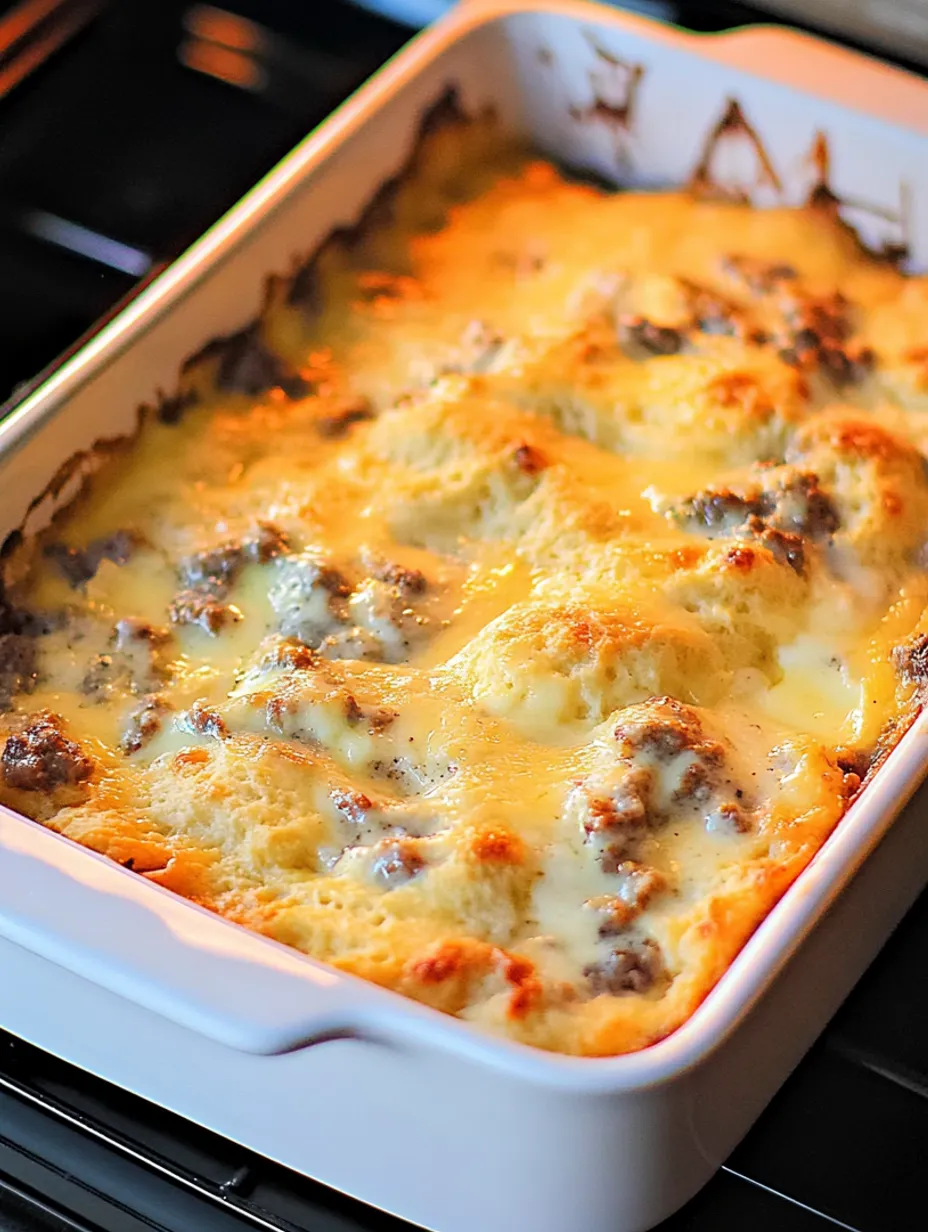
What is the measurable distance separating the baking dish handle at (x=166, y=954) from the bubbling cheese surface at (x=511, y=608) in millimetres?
105

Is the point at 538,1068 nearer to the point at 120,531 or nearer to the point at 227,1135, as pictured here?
the point at 227,1135

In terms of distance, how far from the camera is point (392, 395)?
1.56 metres

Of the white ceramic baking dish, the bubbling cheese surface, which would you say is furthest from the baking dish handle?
the bubbling cheese surface

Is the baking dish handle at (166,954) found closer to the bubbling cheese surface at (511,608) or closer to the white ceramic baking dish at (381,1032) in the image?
the white ceramic baking dish at (381,1032)

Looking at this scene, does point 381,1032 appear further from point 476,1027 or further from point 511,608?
point 511,608

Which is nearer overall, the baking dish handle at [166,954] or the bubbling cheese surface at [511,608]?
the baking dish handle at [166,954]

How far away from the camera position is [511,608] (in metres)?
1.33

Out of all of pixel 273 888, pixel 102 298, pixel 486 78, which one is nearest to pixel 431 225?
pixel 486 78

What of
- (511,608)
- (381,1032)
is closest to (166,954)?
(381,1032)

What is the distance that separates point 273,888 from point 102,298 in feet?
2.78

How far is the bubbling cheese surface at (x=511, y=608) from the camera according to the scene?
1.13 metres

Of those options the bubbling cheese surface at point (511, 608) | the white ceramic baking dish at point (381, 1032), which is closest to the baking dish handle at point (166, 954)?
the white ceramic baking dish at point (381, 1032)

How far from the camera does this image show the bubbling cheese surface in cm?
113

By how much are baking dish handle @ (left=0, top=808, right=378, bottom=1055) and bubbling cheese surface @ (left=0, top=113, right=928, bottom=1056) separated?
11cm
